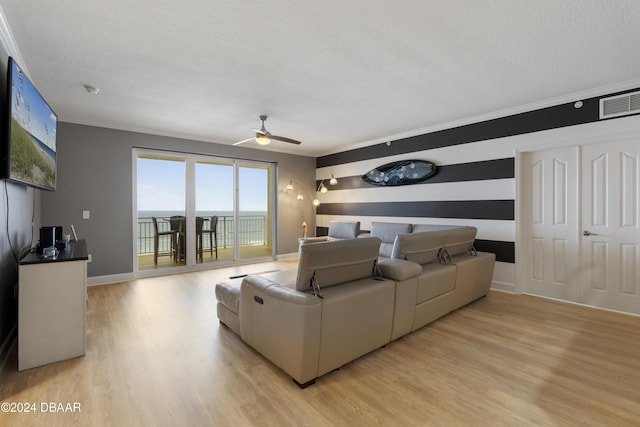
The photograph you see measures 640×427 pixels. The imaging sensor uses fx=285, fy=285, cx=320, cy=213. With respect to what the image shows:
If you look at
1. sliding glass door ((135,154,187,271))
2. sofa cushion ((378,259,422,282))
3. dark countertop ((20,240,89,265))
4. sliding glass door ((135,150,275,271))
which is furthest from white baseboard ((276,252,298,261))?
sofa cushion ((378,259,422,282))

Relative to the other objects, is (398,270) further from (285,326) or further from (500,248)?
(500,248)

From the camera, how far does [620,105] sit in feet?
10.6

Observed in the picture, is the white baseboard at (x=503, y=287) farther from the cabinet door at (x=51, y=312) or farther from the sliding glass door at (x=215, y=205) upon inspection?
the cabinet door at (x=51, y=312)

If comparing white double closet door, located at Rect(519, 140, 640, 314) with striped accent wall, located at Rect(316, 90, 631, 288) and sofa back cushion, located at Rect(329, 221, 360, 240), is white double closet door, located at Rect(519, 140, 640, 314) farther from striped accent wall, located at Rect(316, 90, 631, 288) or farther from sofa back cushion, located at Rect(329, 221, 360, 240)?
sofa back cushion, located at Rect(329, 221, 360, 240)

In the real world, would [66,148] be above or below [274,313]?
above

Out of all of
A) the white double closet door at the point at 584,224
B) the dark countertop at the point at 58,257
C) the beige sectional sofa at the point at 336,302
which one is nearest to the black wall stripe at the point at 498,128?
the white double closet door at the point at 584,224

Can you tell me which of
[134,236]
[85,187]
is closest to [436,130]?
[134,236]

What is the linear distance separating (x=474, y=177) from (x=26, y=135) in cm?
530

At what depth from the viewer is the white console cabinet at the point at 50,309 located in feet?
7.14

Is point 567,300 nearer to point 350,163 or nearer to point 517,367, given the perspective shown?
point 517,367

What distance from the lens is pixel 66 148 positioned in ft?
14.4

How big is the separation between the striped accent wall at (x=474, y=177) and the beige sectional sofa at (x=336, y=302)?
5.38 ft

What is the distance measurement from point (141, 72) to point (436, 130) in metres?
4.34

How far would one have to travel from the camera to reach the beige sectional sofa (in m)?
1.95
